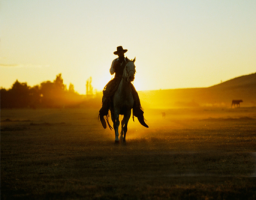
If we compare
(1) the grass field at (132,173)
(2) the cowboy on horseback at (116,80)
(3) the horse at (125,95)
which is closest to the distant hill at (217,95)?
(2) the cowboy on horseback at (116,80)

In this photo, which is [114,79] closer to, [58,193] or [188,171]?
[188,171]

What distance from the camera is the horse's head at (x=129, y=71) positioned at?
1277cm

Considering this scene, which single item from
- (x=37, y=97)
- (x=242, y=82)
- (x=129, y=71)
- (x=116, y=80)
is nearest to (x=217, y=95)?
(x=242, y=82)

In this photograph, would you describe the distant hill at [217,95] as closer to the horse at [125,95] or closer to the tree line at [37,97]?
the tree line at [37,97]

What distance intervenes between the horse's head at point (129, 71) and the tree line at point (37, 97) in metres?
88.4

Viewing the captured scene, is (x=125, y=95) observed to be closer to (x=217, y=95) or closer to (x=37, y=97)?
(x=37, y=97)

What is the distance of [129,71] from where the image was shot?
41.8 ft

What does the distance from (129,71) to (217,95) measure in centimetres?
12048

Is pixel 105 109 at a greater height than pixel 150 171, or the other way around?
pixel 105 109

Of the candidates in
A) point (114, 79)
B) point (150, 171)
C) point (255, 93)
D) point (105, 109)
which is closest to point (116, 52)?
point (114, 79)

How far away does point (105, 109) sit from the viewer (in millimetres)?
14766

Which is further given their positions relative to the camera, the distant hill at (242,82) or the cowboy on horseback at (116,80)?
the distant hill at (242,82)

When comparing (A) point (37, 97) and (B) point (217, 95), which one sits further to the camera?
(B) point (217, 95)

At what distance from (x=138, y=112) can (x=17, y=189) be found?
340 inches
